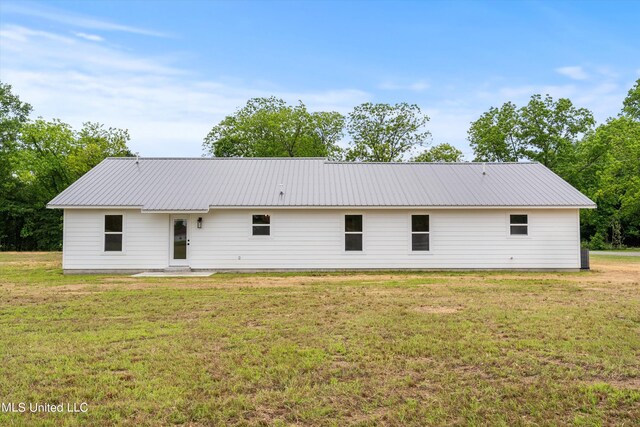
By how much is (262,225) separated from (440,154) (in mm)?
26631

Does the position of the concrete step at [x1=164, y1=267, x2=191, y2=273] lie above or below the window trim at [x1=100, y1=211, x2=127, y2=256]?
below

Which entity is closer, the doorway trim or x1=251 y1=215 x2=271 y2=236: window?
the doorway trim

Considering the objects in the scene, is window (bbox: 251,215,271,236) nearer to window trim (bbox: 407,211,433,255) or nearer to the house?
the house

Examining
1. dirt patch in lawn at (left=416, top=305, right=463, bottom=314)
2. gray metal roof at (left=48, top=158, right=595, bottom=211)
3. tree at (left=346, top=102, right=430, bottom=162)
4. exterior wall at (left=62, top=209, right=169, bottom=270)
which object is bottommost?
dirt patch in lawn at (left=416, top=305, right=463, bottom=314)

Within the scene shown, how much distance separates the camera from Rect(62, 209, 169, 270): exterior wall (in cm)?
1458

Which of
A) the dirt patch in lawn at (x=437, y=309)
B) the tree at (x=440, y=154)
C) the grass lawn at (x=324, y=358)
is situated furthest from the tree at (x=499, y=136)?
the dirt patch in lawn at (x=437, y=309)

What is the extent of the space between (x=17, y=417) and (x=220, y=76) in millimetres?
23857

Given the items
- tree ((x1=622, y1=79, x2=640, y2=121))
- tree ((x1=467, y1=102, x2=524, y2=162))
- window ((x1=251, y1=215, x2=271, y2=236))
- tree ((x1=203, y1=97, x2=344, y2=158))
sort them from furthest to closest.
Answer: tree ((x1=203, y1=97, x2=344, y2=158))
tree ((x1=622, y1=79, x2=640, y2=121))
tree ((x1=467, y1=102, x2=524, y2=162))
window ((x1=251, y1=215, x2=271, y2=236))

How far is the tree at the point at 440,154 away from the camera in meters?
37.4

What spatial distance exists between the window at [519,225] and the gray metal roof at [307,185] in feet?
2.07

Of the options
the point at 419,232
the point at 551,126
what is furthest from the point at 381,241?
the point at 551,126

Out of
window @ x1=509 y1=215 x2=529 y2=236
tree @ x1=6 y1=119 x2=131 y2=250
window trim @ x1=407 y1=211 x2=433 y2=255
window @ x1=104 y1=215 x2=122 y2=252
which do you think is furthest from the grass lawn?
tree @ x1=6 y1=119 x2=131 y2=250

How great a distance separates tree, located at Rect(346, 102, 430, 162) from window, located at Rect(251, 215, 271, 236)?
23760 millimetres

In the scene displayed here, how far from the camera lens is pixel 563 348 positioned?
5.33 metres
